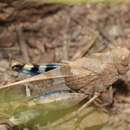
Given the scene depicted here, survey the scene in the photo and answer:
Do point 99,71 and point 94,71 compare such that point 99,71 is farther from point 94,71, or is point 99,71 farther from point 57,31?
point 57,31

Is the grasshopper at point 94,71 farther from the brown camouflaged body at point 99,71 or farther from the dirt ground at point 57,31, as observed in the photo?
the dirt ground at point 57,31

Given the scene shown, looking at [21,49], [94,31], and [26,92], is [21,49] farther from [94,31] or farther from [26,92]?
[26,92]

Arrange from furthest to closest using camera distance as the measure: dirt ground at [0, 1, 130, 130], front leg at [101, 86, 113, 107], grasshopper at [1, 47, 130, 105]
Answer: dirt ground at [0, 1, 130, 130]
front leg at [101, 86, 113, 107]
grasshopper at [1, 47, 130, 105]

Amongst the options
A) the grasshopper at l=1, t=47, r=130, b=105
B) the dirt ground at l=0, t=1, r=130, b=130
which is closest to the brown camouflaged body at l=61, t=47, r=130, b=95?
the grasshopper at l=1, t=47, r=130, b=105

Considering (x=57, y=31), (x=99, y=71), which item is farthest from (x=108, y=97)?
(x=57, y=31)

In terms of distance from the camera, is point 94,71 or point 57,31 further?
point 57,31

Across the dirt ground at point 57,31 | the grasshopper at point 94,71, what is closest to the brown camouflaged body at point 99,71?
the grasshopper at point 94,71

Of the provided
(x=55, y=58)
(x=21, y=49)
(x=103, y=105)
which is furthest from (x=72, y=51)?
(x=103, y=105)

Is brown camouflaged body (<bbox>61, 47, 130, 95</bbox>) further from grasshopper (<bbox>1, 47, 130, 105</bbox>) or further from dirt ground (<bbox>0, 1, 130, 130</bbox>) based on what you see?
dirt ground (<bbox>0, 1, 130, 130</bbox>)
